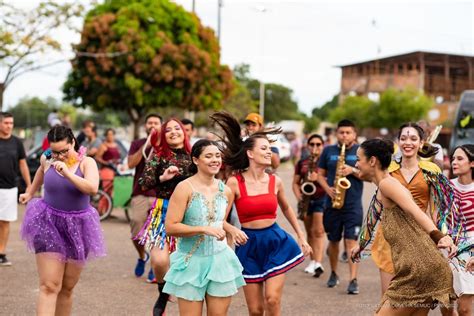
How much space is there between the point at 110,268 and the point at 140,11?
26792 millimetres

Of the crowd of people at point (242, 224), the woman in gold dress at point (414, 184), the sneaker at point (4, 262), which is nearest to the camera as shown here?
the crowd of people at point (242, 224)

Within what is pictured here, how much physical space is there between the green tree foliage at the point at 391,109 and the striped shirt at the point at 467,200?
56660 millimetres

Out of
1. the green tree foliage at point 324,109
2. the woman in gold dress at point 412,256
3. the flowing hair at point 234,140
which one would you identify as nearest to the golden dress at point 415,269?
the woman in gold dress at point 412,256

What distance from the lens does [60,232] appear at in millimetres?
6168

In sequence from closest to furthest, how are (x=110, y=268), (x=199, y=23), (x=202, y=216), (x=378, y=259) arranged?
1. (x=202, y=216)
2. (x=378, y=259)
3. (x=110, y=268)
4. (x=199, y=23)

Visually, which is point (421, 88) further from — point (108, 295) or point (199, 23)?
point (108, 295)

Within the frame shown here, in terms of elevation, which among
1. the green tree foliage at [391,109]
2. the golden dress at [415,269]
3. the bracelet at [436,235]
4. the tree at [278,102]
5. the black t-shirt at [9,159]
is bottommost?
the golden dress at [415,269]

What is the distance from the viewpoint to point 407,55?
7988 centimetres

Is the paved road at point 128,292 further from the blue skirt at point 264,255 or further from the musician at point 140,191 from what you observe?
the blue skirt at point 264,255

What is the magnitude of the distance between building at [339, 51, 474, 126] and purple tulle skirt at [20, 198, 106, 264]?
71.6 m

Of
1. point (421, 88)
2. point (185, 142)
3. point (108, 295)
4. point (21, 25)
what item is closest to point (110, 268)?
point (108, 295)

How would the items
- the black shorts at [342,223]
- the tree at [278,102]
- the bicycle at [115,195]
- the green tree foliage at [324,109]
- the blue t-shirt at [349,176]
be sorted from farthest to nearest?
the green tree foliage at [324,109], the tree at [278,102], the bicycle at [115,195], the blue t-shirt at [349,176], the black shorts at [342,223]

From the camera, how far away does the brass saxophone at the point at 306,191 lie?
1030 centimetres

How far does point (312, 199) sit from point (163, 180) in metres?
3.40
